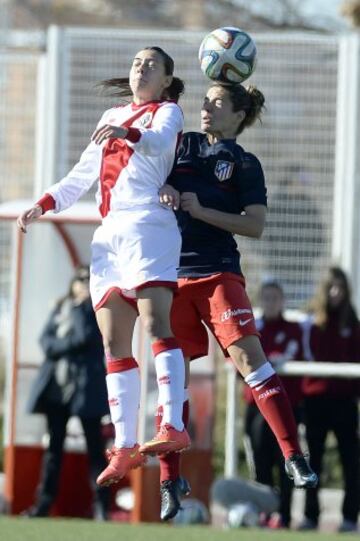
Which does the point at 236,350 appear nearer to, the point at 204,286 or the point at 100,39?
the point at 204,286

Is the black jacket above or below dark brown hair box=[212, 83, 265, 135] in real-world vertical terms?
below

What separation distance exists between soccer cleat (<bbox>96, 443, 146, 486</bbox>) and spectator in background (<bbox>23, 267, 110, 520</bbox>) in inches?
201

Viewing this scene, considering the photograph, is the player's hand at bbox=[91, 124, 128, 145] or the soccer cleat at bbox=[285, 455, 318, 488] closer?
the player's hand at bbox=[91, 124, 128, 145]

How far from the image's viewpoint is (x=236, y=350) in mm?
9781

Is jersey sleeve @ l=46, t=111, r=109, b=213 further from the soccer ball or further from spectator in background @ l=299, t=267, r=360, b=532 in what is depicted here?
spectator in background @ l=299, t=267, r=360, b=532

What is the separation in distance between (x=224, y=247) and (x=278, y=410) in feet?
2.99

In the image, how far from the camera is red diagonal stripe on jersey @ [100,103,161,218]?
9547mm

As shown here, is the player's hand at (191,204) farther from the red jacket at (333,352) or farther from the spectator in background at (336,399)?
the red jacket at (333,352)

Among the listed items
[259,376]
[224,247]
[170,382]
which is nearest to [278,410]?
[259,376]

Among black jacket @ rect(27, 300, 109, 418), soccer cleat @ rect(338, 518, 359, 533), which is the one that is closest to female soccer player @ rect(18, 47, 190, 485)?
black jacket @ rect(27, 300, 109, 418)

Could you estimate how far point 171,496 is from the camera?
31.7 ft

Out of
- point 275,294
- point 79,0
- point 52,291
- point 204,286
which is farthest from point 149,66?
point 79,0

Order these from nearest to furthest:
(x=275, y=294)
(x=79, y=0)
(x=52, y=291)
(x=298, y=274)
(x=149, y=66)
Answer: (x=149, y=66) → (x=275, y=294) → (x=52, y=291) → (x=298, y=274) → (x=79, y=0)

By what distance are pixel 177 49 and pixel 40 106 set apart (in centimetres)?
165
